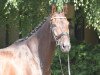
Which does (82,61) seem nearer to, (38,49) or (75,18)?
(75,18)

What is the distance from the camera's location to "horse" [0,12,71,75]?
5.91 meters

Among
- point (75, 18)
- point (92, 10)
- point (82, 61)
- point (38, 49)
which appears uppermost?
point (92, 10)

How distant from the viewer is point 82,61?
1202 cm

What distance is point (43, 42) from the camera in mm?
6156

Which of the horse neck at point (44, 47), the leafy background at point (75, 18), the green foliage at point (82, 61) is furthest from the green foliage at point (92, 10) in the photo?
Answer: the horse neck at point (44, 47)

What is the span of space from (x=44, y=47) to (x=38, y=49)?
10cm

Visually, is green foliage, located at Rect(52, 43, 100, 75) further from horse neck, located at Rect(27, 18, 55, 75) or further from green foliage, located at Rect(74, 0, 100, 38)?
horse neck, located at Rect(27, 18, 55, 75)

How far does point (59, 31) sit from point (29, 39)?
58 cm

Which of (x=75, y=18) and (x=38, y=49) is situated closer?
(x=38, y=49)

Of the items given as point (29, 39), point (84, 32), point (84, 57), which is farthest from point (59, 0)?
point (84, 32)

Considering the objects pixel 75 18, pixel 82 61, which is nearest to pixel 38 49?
pixel 75 18

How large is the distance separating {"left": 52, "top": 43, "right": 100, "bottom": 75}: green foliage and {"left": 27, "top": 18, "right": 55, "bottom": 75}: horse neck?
17.1 feet

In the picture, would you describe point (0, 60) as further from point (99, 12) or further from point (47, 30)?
point (99, 12)

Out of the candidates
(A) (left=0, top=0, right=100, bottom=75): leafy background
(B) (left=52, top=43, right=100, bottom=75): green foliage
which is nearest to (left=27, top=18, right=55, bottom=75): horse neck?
(A) (left=0, top=0, right=100, bottom=75): leafy background
